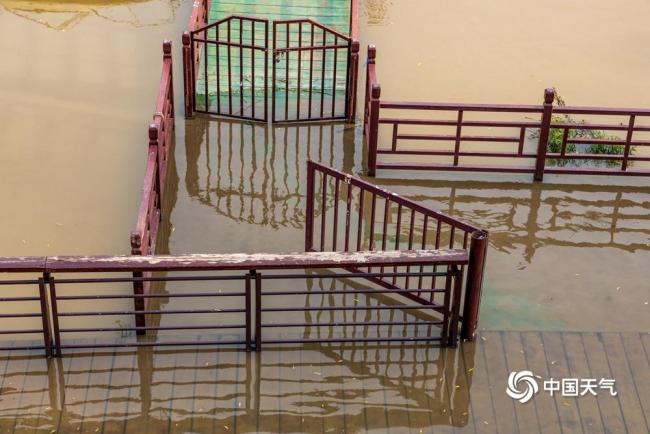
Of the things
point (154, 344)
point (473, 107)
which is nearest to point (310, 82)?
point (473, 107)

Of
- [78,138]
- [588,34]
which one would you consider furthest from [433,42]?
[78,138]

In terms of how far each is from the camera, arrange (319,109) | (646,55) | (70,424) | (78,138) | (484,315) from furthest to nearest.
Answer: (646,55) < (319,109) < (78,138) < (484,315) < (70,424)

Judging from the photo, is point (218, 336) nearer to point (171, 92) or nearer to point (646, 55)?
point (171, 92)

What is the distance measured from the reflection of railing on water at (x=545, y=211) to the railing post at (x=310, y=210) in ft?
5.87

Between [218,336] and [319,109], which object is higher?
[319,109]

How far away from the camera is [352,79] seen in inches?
503

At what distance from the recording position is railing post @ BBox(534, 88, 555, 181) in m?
11.3

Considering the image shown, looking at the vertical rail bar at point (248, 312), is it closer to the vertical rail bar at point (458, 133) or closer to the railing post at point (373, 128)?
the railing post at point (373, 128)

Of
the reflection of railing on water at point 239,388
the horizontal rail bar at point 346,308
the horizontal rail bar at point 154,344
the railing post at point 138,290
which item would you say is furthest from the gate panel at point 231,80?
the reflection of railing on water at point 239,388

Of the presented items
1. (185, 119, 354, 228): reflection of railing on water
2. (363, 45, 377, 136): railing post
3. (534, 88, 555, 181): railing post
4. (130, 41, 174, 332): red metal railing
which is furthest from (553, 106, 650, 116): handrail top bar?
(130, 41, 174, 332): red metal railing

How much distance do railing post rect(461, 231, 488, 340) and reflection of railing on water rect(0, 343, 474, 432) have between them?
276mm

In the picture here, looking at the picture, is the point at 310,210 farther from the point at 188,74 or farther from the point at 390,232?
the point at 188,74

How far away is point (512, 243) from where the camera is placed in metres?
10.7

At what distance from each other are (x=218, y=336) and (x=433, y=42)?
26.8ft
